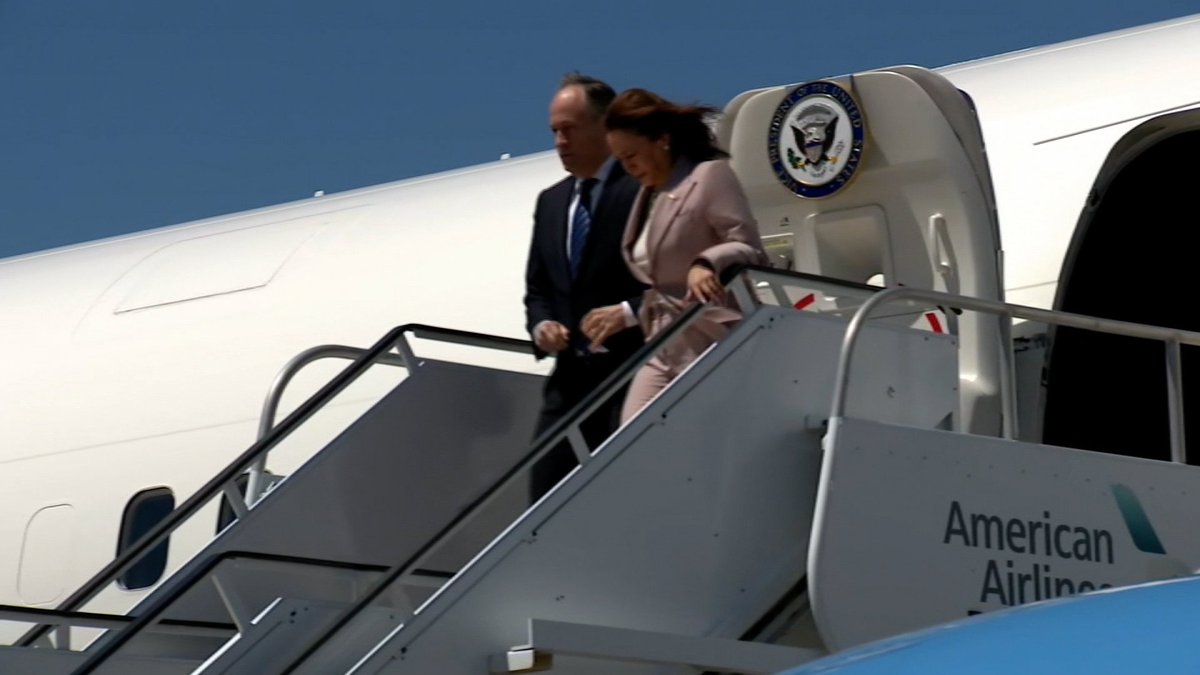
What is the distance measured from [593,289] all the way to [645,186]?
45cm

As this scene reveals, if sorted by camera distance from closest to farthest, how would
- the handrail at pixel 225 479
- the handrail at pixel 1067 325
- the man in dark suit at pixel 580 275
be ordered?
the handrail at pixel 1067 325 < the man in dark suit at pixel 580 275 < the handrail at pixel 225 479

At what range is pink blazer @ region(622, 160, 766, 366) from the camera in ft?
20.6

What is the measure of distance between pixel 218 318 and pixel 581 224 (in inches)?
169

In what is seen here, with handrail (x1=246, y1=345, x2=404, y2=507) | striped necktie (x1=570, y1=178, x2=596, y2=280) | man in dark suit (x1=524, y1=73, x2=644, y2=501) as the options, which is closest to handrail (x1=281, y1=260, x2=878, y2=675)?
man in dark suit (x1=524, y1=73, x2=644, y2=501)

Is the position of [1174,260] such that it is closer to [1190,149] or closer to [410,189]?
[1190,149]

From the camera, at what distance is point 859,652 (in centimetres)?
363

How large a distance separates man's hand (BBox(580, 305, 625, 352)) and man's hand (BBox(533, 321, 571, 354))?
7.3 inches

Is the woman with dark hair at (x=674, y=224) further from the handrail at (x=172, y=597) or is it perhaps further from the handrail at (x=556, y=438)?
the handrail at (x=172, y=597)

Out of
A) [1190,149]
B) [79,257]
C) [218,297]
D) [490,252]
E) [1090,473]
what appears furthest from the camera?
[79,257]

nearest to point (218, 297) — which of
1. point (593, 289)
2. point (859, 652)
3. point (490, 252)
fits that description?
point (490, 252)

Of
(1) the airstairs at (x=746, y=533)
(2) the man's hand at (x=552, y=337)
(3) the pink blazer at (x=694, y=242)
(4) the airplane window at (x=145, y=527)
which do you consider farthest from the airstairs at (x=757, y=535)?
(4) the airplane window at (x=145, y=527)

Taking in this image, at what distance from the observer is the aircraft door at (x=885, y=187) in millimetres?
7410

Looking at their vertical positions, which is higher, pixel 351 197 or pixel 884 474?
pixel 351 197

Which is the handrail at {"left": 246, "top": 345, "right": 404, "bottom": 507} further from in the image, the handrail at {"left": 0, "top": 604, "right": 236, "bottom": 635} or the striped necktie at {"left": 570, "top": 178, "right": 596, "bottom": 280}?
the striped necktie at {"left": 570, "top": 178, "right": 596, "bottom": 280}
